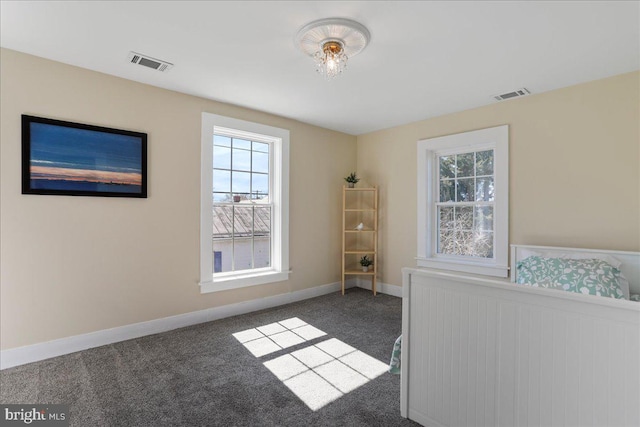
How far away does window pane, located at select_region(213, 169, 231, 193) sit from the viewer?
3719mm

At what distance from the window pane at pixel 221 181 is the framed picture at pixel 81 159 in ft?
2.56

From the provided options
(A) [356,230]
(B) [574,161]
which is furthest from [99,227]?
(B) [574,161]

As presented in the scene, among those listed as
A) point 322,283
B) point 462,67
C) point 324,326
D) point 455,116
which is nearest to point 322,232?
point 322,283

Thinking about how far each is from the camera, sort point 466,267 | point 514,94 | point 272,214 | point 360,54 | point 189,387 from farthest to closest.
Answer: point 272,214
point 466,267
point 514,94
point 360,54
point 189,387

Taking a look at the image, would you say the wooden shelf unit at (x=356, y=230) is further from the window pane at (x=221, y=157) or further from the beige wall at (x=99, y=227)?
the window pane at (x=221, y=157)

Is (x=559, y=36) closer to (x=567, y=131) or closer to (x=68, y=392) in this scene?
(x=567, y=131)

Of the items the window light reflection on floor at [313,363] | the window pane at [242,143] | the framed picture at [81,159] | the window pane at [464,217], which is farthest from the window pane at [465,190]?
the framed picture at [81,159]

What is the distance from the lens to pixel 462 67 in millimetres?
2762

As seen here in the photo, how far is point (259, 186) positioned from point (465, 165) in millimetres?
2677

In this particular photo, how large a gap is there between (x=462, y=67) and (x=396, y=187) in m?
2.10

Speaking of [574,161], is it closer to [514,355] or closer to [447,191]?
[447,191]

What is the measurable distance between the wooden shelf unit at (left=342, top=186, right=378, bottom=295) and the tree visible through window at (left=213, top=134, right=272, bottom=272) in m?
1.26

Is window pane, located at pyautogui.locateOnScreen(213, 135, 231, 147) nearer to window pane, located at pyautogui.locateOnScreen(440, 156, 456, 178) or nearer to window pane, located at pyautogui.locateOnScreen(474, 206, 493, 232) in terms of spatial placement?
window pane, located at pyautogui.locateOnScreen(440, 156, 456, 178)

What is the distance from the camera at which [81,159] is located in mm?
2768
